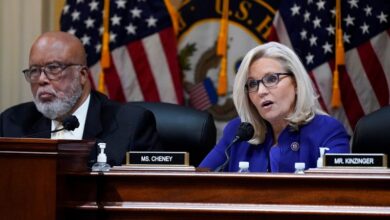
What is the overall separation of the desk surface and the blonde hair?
1070 mm

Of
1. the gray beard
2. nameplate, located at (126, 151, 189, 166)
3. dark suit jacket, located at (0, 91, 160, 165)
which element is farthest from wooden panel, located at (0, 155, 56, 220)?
the gray beard

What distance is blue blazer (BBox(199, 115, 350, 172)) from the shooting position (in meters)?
3.30

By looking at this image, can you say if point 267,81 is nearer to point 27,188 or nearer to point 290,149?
point 290,149

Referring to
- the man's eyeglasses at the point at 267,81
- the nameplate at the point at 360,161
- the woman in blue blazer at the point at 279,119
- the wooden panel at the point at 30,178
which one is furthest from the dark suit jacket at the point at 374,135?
the wooden panel at the point at 30,178

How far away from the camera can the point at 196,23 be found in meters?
5.10

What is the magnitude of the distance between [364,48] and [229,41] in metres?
0.86

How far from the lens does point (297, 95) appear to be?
11.2 ft

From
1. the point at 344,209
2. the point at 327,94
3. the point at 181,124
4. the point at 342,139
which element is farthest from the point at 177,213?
the point at 327,94

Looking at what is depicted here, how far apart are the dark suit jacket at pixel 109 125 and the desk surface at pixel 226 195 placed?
1018 mm

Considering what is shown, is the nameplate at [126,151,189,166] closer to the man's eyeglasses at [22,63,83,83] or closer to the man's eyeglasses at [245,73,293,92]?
the man's eyeglasses at [245,73,293,92]

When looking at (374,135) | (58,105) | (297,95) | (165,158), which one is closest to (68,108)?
(58,105)

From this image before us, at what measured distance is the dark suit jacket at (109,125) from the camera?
11.8ft

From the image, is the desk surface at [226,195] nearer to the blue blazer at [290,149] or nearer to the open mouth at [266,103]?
the blue blazer at [290,149]

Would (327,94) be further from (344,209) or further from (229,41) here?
(344,209)
